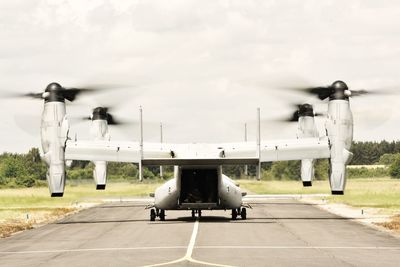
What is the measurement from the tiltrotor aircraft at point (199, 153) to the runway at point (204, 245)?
1.41m

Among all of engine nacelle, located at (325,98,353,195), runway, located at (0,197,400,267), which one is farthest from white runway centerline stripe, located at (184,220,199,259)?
engine nacelle, located at (325,98,353,195)

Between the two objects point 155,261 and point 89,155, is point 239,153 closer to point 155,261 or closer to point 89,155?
point 89,155

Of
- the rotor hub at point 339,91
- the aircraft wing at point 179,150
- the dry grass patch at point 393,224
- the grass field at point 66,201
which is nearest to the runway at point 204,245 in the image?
the dry grass patch at point 393,224

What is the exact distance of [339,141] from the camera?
47531 mm

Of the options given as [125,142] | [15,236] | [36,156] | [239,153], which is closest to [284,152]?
[239,153]

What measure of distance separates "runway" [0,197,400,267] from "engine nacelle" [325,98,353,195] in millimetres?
2105

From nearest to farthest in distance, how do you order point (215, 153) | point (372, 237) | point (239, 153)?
point (372, 237) < point (215, 153) < point (239, 153)

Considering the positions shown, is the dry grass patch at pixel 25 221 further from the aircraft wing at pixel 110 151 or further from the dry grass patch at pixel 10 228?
the aircraft wing at pixel 110 151

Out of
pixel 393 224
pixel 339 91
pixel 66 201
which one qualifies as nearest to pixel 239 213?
pixel 339 91

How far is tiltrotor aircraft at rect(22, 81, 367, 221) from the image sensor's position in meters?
44.8

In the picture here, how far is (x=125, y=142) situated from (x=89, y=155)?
6.43 ft

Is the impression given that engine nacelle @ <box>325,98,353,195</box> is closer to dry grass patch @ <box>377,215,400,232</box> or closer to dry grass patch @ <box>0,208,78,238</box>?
dry grass patch @ <box>377,215,400,232</box>

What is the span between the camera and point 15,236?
38875 millimetres

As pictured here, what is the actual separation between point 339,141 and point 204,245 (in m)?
18.7
